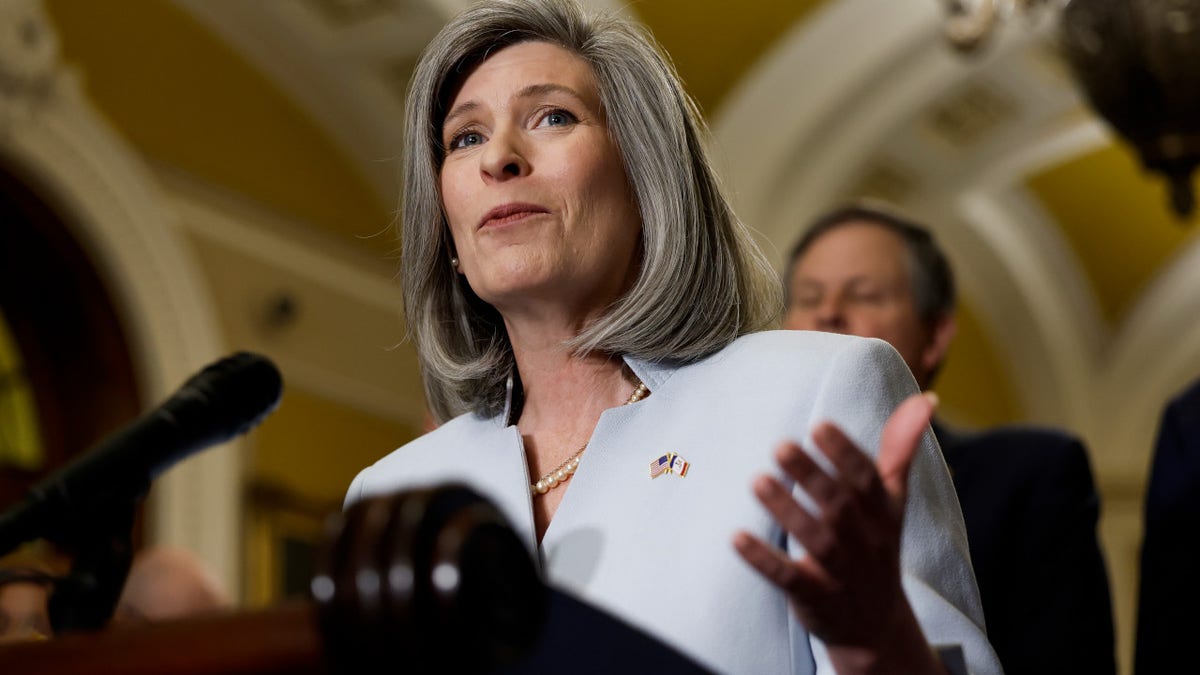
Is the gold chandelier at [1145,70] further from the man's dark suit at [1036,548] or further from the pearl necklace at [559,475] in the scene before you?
the pearl necklace at [559,475]

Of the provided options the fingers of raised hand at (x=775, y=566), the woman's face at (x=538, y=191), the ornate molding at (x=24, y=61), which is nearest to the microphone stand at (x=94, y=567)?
the fingers of raised hand at (x=775, y=566)

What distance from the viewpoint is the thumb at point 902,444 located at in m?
1.08

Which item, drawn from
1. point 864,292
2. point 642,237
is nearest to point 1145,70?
point 864,292

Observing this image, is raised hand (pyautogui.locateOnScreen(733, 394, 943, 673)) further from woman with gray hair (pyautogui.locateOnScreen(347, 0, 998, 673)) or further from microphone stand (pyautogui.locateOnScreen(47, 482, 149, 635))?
microphone stand (pyautogui.locateOnScreen(47, 482, 149, 635))

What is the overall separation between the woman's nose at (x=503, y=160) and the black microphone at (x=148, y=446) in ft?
1.52

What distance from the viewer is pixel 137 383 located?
7258 mm

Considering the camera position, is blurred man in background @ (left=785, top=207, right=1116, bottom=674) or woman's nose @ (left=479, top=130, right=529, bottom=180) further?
blurred man in background @ (left=785, top=207, right=1116, bottom=674)

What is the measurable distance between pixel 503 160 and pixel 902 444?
0.87 meters

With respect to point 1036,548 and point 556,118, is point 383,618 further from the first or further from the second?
point 1036,548

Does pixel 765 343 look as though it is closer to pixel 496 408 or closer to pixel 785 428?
pixel 785 428

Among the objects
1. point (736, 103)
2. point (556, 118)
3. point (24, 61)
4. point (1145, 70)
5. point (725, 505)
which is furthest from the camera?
point (736, 103)

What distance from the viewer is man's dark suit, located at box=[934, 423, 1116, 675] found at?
8.77ft

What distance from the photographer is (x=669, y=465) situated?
164cm

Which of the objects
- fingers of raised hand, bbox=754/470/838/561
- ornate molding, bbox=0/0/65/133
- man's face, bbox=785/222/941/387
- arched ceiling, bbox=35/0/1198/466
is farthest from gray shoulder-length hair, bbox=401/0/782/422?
ornate molding, bbox=0/0/65/133
